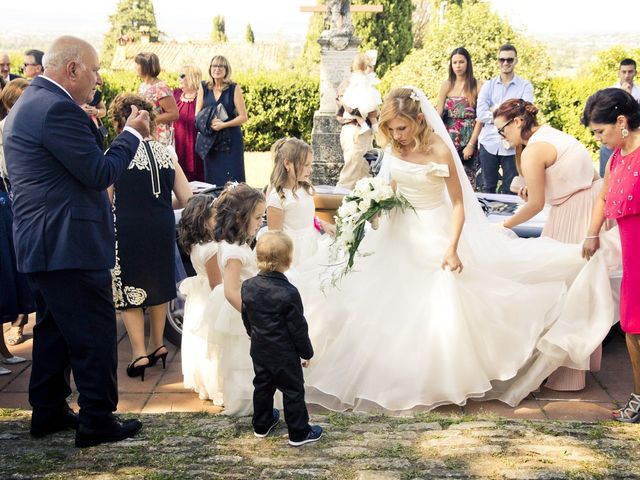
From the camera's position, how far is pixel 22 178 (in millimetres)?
3635

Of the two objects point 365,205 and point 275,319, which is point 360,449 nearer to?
point 275,319

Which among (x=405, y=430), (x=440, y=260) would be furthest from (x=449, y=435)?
(x=440, y=260)

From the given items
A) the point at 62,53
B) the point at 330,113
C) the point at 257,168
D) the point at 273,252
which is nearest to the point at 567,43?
the point at 257,168

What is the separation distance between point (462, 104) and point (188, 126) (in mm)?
3336

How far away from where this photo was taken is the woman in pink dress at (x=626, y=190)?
432cm

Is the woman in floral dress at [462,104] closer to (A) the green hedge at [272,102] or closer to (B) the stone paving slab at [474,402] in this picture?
(B) the stone paving slab at [474,402]

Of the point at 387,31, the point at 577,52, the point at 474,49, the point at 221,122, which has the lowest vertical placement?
the point at 221,122

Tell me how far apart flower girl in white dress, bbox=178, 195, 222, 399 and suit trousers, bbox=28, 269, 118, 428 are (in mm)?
1017

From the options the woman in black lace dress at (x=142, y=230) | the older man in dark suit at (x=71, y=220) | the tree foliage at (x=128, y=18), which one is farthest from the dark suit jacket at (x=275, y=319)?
the tree foliage at (x=128, y=18)

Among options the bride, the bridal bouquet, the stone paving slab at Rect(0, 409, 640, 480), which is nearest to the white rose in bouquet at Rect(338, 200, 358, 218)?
the bridal bouquet

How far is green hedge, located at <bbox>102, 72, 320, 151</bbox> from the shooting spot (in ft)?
65.5

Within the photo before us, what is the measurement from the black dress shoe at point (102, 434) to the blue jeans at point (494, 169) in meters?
6.35

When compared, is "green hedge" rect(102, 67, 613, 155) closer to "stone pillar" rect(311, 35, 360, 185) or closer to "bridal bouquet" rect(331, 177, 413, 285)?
"stone pillar" rect(311, 35, 360, 185)

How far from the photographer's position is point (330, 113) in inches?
505
